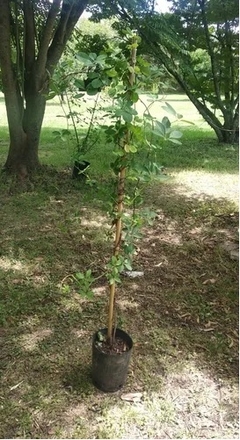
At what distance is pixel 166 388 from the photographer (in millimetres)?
1756

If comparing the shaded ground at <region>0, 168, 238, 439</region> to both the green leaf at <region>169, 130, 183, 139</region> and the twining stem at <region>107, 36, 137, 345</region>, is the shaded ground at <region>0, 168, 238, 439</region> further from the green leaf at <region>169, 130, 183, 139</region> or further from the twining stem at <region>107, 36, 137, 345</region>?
the green leaf at <region>169, 130, 183, 139</region>

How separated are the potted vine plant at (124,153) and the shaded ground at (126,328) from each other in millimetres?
156

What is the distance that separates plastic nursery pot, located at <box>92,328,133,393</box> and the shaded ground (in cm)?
5

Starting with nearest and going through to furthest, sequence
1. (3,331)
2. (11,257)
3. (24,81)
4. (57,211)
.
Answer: (3,331) < (11,257) < (57,211) < (24,81)

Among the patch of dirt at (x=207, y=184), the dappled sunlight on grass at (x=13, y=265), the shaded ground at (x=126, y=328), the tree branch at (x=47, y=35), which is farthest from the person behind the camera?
the patch of dirt at (x=207, y=184)

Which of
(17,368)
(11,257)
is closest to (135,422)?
(17,368)

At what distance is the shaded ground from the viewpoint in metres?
1.60

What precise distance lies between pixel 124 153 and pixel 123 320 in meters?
1.15

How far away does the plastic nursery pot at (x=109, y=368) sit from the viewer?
1.69 metres

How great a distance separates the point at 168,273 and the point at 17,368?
130cm

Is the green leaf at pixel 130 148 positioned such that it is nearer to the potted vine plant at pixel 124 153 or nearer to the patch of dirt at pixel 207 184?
the potted vine plant at pixel 124 153

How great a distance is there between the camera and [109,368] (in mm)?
1685

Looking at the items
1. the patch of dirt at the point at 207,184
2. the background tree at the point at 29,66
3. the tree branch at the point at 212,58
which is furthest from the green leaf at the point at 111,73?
the tree branch at the point at 212,58

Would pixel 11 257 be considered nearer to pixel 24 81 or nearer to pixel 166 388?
pixel 166 388
